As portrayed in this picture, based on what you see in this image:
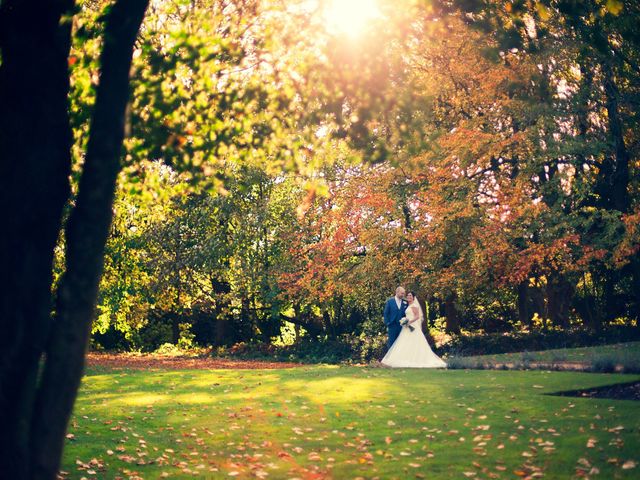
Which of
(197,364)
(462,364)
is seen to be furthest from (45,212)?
(197,364)

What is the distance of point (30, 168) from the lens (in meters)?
5.68

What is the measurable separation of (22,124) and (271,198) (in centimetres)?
3010

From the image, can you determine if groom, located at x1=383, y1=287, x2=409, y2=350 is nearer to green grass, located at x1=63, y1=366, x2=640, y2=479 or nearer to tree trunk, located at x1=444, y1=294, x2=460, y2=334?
green grass, located at x1=63, y1=366, x2=640, y2=479

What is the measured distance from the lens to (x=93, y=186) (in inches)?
212

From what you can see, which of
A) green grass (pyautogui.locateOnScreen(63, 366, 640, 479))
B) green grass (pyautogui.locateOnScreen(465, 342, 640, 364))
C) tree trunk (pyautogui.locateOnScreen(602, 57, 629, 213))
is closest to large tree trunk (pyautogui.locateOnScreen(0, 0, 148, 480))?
green grass (pyautogui.locateOnScreen(63, 366, 640, 479))

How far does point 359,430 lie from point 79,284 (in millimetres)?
7351

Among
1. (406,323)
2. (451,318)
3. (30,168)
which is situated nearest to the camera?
(30,168)

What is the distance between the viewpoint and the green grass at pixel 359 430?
9.25m

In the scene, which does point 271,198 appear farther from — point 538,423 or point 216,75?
point 538,423

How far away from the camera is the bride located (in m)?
22.5

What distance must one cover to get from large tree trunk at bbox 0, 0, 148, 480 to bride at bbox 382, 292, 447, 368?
17381 mm

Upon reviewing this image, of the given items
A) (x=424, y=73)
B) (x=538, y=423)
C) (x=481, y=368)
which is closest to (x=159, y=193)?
(x=538, y=423)

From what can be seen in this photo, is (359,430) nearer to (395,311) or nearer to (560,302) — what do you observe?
(395,311)

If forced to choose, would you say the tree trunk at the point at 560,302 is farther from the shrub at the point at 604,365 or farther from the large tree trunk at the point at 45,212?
the large tree trunk at the point at 45,212
